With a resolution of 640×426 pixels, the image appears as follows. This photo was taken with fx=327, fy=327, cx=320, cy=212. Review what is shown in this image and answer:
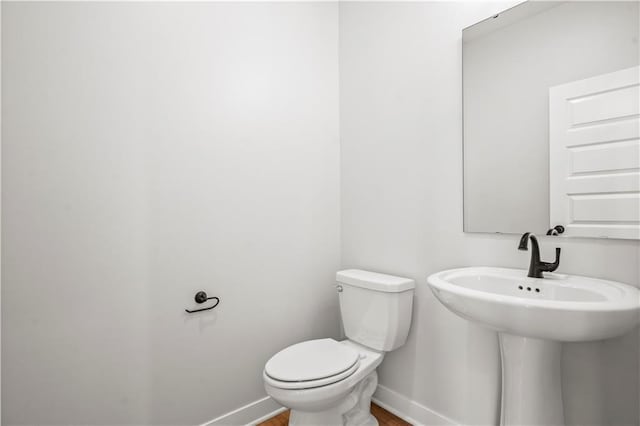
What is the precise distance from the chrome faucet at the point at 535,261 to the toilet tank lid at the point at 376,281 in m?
0.56

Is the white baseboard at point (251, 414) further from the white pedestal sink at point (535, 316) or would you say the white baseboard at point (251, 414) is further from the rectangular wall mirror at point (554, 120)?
the rectangular wall mirror at point (554, 120)

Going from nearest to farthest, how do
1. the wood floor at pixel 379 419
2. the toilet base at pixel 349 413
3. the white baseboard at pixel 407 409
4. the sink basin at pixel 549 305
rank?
the sink basin at pixel 549 305 → the toilet base at pixel 349 413 → the white baseboard at pixel 407 409 → the wood floor at pixel 379 419

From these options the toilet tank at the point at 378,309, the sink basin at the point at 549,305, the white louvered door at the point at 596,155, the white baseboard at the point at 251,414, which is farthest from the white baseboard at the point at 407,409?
the white louvered door at the point at 596,155

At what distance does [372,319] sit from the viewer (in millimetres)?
1664

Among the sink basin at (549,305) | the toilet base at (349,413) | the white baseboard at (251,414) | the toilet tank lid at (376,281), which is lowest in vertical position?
the white baseboard at (251,414)

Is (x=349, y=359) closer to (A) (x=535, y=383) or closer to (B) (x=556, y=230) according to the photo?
(A) (x=535, y=383)

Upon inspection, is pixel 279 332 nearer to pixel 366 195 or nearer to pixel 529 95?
pixel 366 195

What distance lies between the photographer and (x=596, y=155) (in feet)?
3.83

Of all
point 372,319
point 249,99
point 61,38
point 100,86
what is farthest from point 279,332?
point 61,38

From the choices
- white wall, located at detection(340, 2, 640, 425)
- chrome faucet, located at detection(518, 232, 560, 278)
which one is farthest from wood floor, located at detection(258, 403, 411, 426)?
chrome faucet, located at detection(518, 232, 560, 278)

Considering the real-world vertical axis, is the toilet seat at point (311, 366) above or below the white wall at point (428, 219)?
below

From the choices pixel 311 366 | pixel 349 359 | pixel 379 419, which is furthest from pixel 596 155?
pixel 379 419

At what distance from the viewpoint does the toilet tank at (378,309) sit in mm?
1611

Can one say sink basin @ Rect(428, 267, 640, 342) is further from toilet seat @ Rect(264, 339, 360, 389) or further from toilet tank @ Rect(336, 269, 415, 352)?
toilet seat @ Rect(264, 339, 360, 389)
